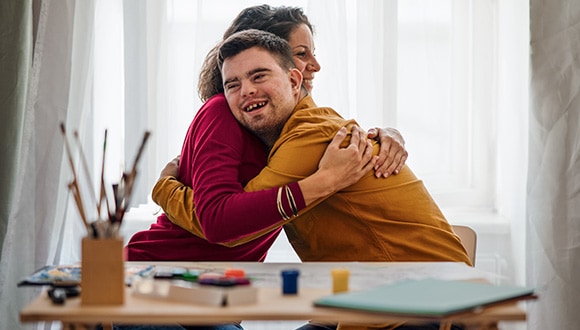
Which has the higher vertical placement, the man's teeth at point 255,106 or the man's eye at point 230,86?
the man's eye at point 230,86

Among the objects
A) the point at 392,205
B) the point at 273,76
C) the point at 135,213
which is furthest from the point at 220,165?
the point at 135,213

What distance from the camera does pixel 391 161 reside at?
6.03 ft

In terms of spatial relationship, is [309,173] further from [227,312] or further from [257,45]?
[227,312]

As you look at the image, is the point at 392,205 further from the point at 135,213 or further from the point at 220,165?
the point at 135,213

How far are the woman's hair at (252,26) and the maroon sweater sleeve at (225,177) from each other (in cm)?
14

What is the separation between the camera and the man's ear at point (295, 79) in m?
1.92

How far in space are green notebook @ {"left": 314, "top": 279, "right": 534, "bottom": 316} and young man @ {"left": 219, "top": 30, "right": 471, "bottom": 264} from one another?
45 centimetres

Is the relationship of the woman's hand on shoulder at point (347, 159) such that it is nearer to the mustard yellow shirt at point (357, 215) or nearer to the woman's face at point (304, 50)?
the mustard yellow shirt at point (357, 215)

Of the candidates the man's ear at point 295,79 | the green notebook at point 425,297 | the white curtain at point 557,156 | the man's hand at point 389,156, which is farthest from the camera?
the white curtain at point 557,156

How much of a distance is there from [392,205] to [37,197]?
3.91 ft

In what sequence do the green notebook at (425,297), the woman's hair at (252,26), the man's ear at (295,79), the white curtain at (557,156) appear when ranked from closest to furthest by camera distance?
the green notebook at (425,297), the man's ear at (295,79), the woman's hair at (252,26), the white curtain at (557,156)

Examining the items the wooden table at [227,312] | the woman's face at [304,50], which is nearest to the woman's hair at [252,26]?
the woman's face at [304,50]

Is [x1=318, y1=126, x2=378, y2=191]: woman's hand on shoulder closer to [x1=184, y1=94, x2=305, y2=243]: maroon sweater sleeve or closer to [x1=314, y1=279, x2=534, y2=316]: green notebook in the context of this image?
[x1=184, y1=94, x2=305, y2=243]: maroon sweater sleeve

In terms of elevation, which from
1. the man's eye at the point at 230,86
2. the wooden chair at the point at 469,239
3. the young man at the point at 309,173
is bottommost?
the wooden chair at the point at 469,239
